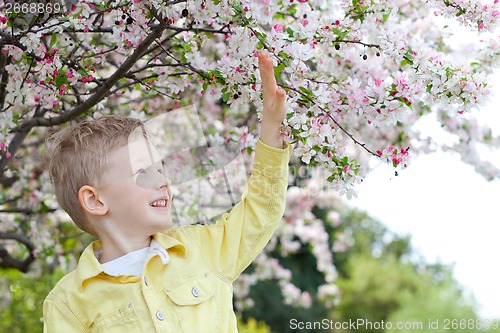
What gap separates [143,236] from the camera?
6.64ft

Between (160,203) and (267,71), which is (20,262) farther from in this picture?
(267,71)

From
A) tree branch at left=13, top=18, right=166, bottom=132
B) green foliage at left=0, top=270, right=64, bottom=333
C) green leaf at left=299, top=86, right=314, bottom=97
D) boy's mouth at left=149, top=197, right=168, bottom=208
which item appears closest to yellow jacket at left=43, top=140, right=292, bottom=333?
boy's mouth at left=149, top=197, right=168, bottom=208

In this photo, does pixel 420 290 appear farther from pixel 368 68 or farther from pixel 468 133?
pixel 368 68

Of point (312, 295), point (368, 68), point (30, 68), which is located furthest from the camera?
point (312, 295)

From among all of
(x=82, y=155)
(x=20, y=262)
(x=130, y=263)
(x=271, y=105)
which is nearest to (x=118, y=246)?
(x=130, y=263)

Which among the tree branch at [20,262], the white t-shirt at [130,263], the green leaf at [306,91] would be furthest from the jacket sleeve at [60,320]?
the tree branch at [20,262]

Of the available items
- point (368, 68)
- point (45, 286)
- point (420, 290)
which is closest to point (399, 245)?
point (420, 290)

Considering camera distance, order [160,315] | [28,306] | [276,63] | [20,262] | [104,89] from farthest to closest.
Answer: [28,306] → [20,262] → [104,89] → [276,63] → [160,315]

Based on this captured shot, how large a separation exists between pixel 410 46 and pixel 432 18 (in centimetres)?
119

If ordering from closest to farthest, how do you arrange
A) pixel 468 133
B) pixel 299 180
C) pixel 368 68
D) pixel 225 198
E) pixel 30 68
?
pixel 30 68 < pixel 225 198 < pixel 368 68 < pixel 468 133 < pixel 299 180

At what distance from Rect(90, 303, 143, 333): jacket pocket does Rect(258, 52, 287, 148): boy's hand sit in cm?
58

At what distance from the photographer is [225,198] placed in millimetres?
2846

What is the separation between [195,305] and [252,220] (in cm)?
28

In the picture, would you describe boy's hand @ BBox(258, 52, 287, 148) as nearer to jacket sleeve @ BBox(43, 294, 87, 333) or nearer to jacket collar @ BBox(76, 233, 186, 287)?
→ jacket collar @ BBox(76, 233, 186, 287)
